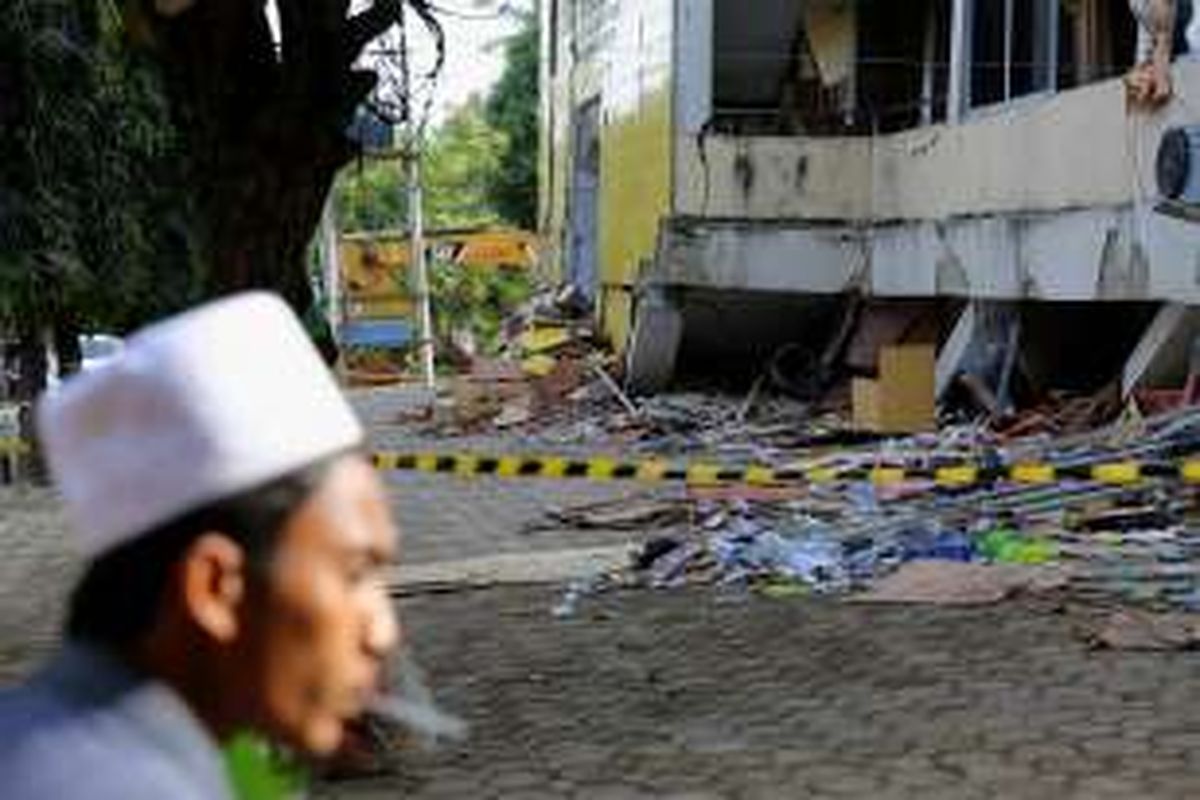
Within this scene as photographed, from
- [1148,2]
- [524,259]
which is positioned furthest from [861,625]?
[524,259]

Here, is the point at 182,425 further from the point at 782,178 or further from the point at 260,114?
the point at 782,178

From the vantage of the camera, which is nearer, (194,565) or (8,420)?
(194,565)

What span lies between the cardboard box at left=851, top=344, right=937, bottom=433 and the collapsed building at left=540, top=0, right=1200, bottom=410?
1.60 feet

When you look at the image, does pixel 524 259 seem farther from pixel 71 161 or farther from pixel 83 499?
pixel 83 499

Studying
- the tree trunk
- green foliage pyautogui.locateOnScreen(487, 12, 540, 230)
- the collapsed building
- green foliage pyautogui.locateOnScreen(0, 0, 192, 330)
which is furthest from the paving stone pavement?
green foliage pyautogui.locateOnScreen(487, 12, 540, 230)

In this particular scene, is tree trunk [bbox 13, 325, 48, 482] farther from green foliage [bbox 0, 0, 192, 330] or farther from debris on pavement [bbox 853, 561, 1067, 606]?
debris on pavement [bbox 853, 561, 1067, 606]

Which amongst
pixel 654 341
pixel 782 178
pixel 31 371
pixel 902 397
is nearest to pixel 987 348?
pixel 902 397

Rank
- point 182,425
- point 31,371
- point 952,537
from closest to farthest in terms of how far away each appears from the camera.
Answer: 1. point 182,425
2. point 952,537
3. point 31,371

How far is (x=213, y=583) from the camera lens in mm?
1532

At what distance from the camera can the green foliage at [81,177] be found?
13.8 m

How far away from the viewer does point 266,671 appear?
157cm

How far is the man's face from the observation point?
5.14ft

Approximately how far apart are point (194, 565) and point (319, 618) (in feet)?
0.34

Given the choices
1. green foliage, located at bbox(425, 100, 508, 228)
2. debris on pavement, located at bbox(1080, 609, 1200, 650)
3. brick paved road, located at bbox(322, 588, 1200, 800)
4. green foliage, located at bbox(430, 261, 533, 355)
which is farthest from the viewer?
green foliage, located at bbox(425, 100, 508, 228)
